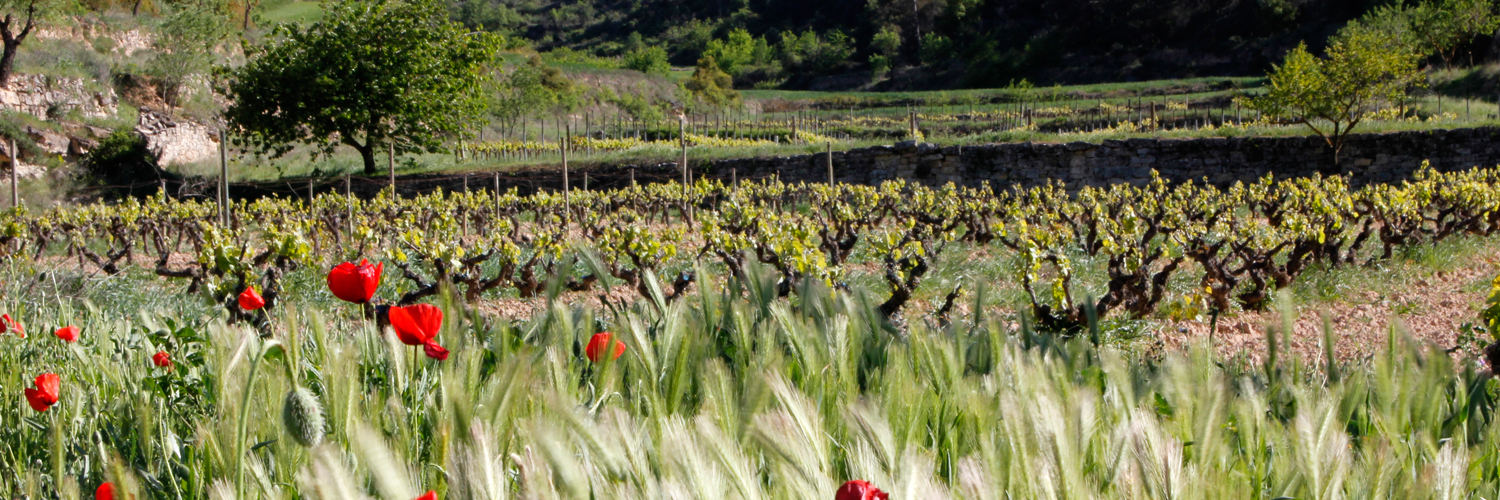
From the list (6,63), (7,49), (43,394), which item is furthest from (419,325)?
(7,49)

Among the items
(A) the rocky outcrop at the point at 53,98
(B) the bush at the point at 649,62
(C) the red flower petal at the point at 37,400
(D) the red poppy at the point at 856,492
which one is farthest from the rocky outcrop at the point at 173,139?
(B) the bush at the point at 649,62

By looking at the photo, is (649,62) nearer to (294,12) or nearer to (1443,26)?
(294,12)

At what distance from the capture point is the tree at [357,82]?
1964 cm

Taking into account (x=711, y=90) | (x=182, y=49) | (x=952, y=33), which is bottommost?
(x=182, y=49)

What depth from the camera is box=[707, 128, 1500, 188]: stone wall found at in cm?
1622

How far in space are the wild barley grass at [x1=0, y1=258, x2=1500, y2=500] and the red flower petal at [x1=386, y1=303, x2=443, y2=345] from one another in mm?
63

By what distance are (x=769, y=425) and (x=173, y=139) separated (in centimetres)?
2590

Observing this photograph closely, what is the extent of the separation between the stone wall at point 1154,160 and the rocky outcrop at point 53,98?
682 inches

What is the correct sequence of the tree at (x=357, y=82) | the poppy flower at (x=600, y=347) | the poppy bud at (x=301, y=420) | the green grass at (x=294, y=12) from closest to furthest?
1. the poppy bud at (x=301, y=420)
2. the poppy flower at (x=600, y=347)
3. the tree at (x=357, y=82)
4. the green grass at (x=294, y=12)

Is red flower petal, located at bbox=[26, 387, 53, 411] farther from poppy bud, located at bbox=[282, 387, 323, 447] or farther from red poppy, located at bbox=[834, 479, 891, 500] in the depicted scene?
red poppy, located at bbox=[834, 479, 891, 500]

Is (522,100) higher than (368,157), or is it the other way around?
(522,100)

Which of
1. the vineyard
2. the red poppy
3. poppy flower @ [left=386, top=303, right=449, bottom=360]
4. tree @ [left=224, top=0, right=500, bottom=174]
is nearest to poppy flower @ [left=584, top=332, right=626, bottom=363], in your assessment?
the vineyard

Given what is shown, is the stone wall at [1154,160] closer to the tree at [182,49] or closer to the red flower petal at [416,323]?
the tree at [182,49]

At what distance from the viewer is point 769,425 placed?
697mm
